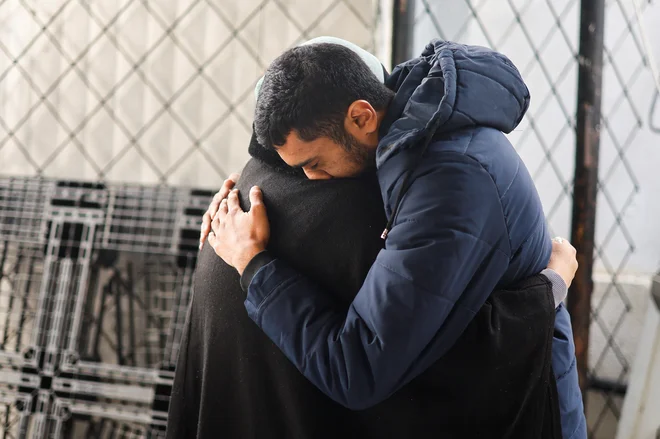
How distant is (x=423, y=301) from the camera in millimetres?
667

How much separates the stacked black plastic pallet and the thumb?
0.91m

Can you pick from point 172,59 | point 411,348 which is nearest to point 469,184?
point 411,348

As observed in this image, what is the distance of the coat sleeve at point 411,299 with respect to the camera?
667 mm

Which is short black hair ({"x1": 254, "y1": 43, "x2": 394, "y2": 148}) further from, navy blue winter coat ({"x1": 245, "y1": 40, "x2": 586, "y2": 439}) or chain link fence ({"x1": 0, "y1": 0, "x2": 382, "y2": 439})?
chain link fence ({"x1": 0, "y1": 0, "x2": 382, "y2": 439})

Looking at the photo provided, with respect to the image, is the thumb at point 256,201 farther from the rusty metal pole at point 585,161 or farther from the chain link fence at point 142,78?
the chain link fence at point 142,78

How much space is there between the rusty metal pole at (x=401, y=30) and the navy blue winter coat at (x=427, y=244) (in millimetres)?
834

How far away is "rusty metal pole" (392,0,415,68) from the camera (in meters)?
1.60

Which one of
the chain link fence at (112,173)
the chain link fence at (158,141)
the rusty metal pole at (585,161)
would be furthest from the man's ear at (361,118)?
the chain link fence at (112,173)

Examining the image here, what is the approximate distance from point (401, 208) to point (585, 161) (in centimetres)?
91

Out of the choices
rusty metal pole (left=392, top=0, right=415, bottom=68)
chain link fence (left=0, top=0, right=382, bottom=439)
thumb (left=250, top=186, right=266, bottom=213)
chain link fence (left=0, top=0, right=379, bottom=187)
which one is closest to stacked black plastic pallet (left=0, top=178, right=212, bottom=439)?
chain link fence (left=0, top=0, right=382, bottom=439)

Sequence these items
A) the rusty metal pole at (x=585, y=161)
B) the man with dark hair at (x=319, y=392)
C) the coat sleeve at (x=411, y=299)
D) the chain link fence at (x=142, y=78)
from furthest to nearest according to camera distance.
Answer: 1. the chain link fence at (x=142, y=78)
2. the rusty metal pole at (x=585, y=161)
3. the man with dark hair at (x=319, y=392)
4. the coat sleeve at (x=411, y=299)

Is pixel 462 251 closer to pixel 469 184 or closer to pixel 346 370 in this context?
pixel 469 184

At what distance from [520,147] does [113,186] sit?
1372mm

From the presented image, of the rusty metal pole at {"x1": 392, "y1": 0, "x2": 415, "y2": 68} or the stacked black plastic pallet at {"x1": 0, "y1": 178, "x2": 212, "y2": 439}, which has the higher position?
the rusty metal pole at {"x1": 392, "y1": 0, "x2": 415, "y2": 68}
